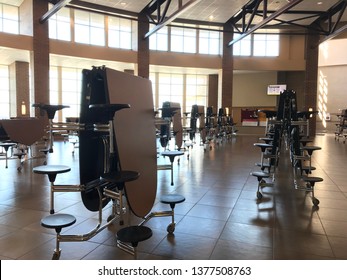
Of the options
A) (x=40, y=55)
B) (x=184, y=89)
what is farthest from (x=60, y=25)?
(x=184, y=89)

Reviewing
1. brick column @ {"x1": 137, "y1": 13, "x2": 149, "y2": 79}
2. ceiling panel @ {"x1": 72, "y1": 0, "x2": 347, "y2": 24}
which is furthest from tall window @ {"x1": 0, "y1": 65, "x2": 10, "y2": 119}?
brick column @ {"x1": 137, "y1": 13, "x2": 149, "y2": 79}

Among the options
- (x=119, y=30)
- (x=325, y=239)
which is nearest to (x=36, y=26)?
(x=119, y=30)

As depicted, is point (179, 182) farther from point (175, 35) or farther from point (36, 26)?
point (175, 35)

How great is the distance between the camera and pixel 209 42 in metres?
16.9

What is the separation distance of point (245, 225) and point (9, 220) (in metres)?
2.41

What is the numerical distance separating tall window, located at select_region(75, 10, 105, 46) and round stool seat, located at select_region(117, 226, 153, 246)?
13.6 metres

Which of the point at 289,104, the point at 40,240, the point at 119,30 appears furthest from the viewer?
the point at 119,30

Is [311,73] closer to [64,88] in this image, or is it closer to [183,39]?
[183,39]

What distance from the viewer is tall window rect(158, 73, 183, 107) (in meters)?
18.9

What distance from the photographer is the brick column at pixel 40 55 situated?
11172mm

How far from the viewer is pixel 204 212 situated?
3355mm

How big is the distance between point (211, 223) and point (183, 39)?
15.1 metres

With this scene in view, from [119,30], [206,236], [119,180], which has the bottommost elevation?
[206,236]

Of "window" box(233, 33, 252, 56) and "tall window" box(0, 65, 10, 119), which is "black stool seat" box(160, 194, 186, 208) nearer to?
"tall window" box(0, 65, 10, 119)
